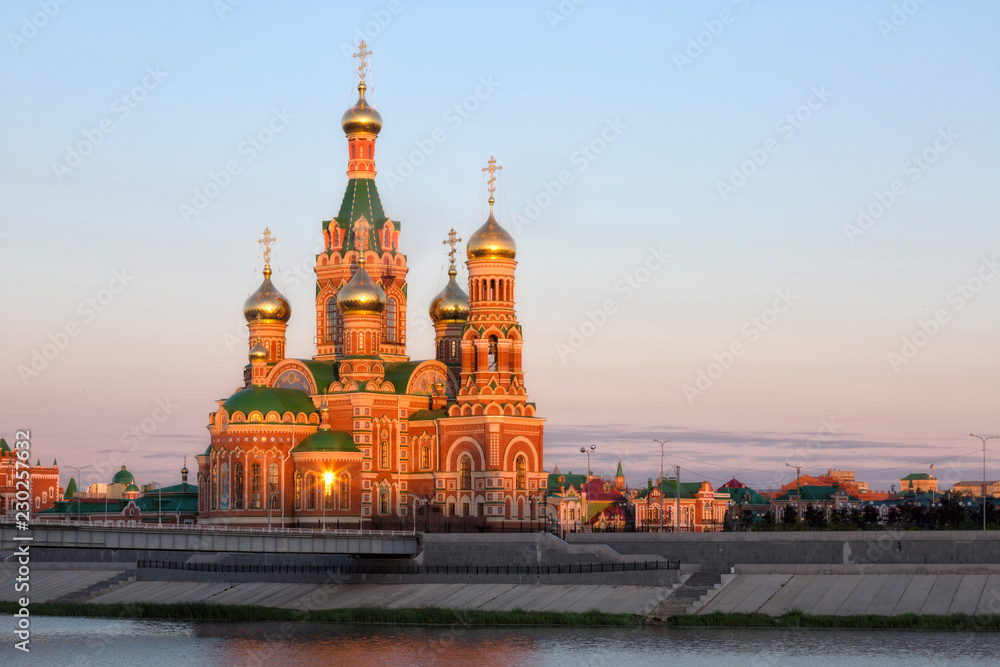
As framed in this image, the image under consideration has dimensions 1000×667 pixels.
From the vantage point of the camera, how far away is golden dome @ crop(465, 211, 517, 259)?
92.2m

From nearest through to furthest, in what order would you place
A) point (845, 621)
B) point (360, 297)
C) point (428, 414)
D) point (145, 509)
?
point (845, 621) → point (360, 297) → point (428, 414) → point (145, 509)

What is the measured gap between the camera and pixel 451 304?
10081 centimetres

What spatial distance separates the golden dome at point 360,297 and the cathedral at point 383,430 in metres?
0.08

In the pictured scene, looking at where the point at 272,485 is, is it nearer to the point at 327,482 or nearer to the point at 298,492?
the point at 298,492

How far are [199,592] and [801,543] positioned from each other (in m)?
31.2

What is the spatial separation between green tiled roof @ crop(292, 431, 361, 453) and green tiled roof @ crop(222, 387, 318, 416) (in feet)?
7.39

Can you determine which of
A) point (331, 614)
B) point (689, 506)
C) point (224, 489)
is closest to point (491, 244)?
point (224, 489)

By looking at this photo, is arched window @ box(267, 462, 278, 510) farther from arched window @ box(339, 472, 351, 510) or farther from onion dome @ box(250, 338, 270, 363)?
onion dome @ box(250, 338, 270, 363)

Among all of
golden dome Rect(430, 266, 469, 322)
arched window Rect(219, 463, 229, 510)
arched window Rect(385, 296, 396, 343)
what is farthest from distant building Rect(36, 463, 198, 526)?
golden dome Rect(430, 266, 469, 322)

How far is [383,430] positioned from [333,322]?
35.3 ft

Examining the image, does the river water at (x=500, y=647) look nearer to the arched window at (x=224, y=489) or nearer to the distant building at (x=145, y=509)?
the arched window at (x=224, y=489)

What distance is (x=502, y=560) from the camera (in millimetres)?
77312

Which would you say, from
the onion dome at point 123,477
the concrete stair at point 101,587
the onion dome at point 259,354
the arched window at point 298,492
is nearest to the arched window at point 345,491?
the arched window at point 298,492

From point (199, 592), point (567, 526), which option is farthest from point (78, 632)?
point (567, 526)
